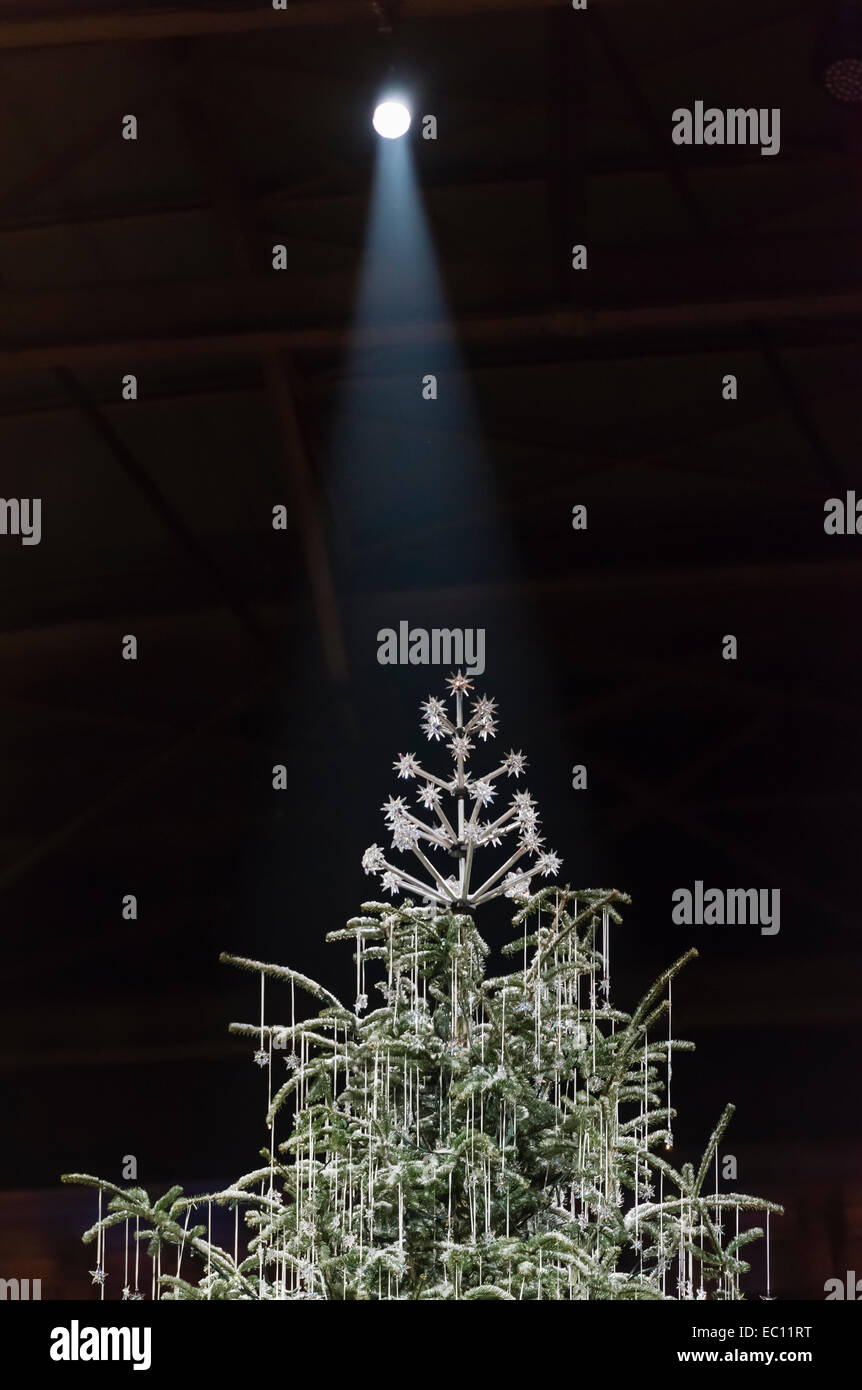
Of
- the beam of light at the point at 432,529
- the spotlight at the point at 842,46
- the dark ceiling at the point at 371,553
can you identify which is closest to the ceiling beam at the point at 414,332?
the dark ceiling at the point at 371,553

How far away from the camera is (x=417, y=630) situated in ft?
15.8

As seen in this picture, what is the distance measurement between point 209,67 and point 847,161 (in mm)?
1946

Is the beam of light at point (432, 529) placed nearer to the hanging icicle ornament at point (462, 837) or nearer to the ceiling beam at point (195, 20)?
the ceiling beam at point (195, 20)

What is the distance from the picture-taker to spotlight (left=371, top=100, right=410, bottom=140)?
4.58 meters

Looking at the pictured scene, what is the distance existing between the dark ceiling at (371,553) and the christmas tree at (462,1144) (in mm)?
2629

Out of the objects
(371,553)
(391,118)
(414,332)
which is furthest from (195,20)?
(371,553)

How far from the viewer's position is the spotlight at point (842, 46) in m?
4.17

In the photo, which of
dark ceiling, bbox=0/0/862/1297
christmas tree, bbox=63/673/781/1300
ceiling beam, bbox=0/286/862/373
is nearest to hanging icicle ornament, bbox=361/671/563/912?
christmas tree, bbox=63/673/781/1300

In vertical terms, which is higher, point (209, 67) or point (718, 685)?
point (209, 67)

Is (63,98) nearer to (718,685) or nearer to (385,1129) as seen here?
(718,685)

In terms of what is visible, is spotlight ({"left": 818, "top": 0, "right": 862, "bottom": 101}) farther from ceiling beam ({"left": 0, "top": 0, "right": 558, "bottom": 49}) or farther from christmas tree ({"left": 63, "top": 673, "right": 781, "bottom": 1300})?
christmas tree ({"left": 63, "top": 673, "right": 781, "bottom": 1300})

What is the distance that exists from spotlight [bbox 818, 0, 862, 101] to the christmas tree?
268 centimetres

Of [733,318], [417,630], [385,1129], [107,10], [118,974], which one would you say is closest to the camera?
[385,1129]
